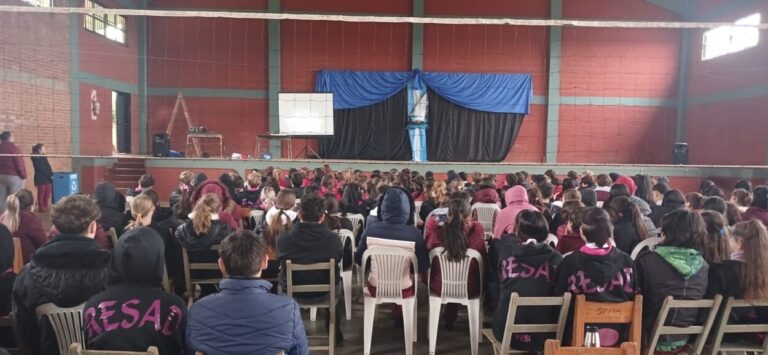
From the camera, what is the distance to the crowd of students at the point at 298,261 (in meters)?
1.93

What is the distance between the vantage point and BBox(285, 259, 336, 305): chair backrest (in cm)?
310

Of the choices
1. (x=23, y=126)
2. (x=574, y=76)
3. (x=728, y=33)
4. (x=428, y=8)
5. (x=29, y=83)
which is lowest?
(x=23, y=126)

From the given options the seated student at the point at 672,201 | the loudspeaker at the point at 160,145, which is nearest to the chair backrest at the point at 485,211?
the seated student at the point at 672,201

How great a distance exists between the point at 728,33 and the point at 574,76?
139 inches

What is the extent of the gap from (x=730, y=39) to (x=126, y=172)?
1457cm

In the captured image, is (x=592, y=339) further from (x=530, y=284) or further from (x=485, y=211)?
(x=485, y=211)

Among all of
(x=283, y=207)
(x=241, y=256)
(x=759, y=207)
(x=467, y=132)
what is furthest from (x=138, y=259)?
(x=467, y=132)

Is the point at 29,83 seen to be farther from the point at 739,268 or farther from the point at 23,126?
the point at 739,268

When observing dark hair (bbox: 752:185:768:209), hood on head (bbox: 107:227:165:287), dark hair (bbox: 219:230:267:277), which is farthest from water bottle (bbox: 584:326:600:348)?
dark hair (bbox: 752:185:768:209)

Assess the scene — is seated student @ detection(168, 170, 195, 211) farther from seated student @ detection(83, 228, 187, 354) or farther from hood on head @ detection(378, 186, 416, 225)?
seated student @ detection(83, 228, 187, 354)

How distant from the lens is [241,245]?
6.56 ft

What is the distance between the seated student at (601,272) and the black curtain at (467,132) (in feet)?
36.5

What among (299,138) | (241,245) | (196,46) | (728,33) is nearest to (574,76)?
(728,33)

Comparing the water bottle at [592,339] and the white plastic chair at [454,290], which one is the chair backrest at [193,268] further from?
the water bottle at [592,339]
